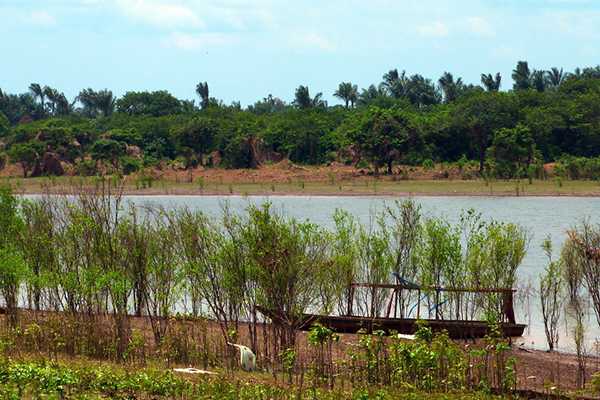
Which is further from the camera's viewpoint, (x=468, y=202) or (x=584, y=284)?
(x=468, y=202)

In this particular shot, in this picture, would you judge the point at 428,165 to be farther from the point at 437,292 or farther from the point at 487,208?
the point at 437,292

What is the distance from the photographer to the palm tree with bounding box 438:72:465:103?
11631cm

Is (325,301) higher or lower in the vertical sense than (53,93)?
lower

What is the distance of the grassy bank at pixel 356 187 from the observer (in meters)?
64.4

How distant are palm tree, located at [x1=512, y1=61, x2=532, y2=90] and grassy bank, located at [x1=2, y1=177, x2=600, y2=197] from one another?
48.1 meters

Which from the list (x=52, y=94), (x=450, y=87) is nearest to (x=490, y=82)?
(x=450, y=87)

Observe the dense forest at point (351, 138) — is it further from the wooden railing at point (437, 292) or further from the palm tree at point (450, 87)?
the wooden railing at point (437, 292)

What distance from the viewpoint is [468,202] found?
2464 inches

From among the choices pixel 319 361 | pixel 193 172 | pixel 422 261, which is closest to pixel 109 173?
pixel 193 172

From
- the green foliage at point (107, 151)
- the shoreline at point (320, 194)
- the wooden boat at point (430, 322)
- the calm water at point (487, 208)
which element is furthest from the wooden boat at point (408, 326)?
the green foliage at point (107, 151)

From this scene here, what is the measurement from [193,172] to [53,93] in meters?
62.9

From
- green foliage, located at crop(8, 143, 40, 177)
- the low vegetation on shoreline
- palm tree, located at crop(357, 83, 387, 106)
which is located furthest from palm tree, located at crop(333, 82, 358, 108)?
the low vegetation on shoreline

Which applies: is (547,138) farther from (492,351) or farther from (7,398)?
(7,398)

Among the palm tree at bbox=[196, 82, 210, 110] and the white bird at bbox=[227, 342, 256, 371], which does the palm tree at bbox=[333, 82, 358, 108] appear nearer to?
the palm tree at bbox=[196, 82, 210, 110]
